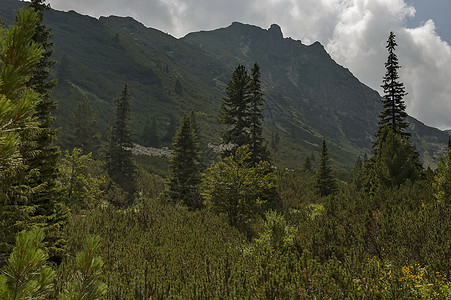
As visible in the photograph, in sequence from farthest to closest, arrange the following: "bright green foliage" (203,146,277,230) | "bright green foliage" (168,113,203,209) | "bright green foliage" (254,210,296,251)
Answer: "bright green foliage" (168,113,203,209), "bright green foliage" (203,146,277,230), "bright green foliage" (254,210,296,251)

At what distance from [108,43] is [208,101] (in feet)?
226

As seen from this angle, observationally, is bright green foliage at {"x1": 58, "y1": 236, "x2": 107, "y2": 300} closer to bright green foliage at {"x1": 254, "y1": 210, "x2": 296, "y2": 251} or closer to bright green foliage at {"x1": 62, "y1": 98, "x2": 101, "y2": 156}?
bright green foliage at {"x1": 254, "y1": 210, "x2": 296, "y2": 251}

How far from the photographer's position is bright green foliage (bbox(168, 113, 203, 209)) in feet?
64.9

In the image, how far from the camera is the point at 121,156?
30031 millimetres

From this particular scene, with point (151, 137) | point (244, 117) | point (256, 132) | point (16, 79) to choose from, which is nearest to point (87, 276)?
point (16, 79)

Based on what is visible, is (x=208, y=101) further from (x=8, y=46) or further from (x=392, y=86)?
(x=8, y=46)

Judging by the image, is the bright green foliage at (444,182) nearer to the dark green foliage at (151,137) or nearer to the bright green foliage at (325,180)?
the bright green foliage at (325,180)

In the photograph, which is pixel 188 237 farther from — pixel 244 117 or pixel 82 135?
pixel 82 135

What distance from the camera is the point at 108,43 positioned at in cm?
13888

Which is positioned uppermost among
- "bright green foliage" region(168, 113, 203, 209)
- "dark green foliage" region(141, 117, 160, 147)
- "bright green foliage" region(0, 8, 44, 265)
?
"bright green foliage" region(0, 8, 44, 265)

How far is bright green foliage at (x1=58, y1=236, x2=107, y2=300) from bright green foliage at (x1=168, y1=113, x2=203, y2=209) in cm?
1696

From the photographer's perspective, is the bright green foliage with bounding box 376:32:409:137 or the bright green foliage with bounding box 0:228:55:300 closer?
the bright green foliage with bounding box 0:228:55:300

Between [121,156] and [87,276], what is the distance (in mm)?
30144

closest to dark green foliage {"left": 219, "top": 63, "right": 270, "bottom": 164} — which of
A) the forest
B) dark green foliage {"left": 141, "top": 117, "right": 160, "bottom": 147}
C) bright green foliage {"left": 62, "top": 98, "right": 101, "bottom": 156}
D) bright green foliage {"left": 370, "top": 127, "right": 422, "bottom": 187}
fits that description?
the forest
